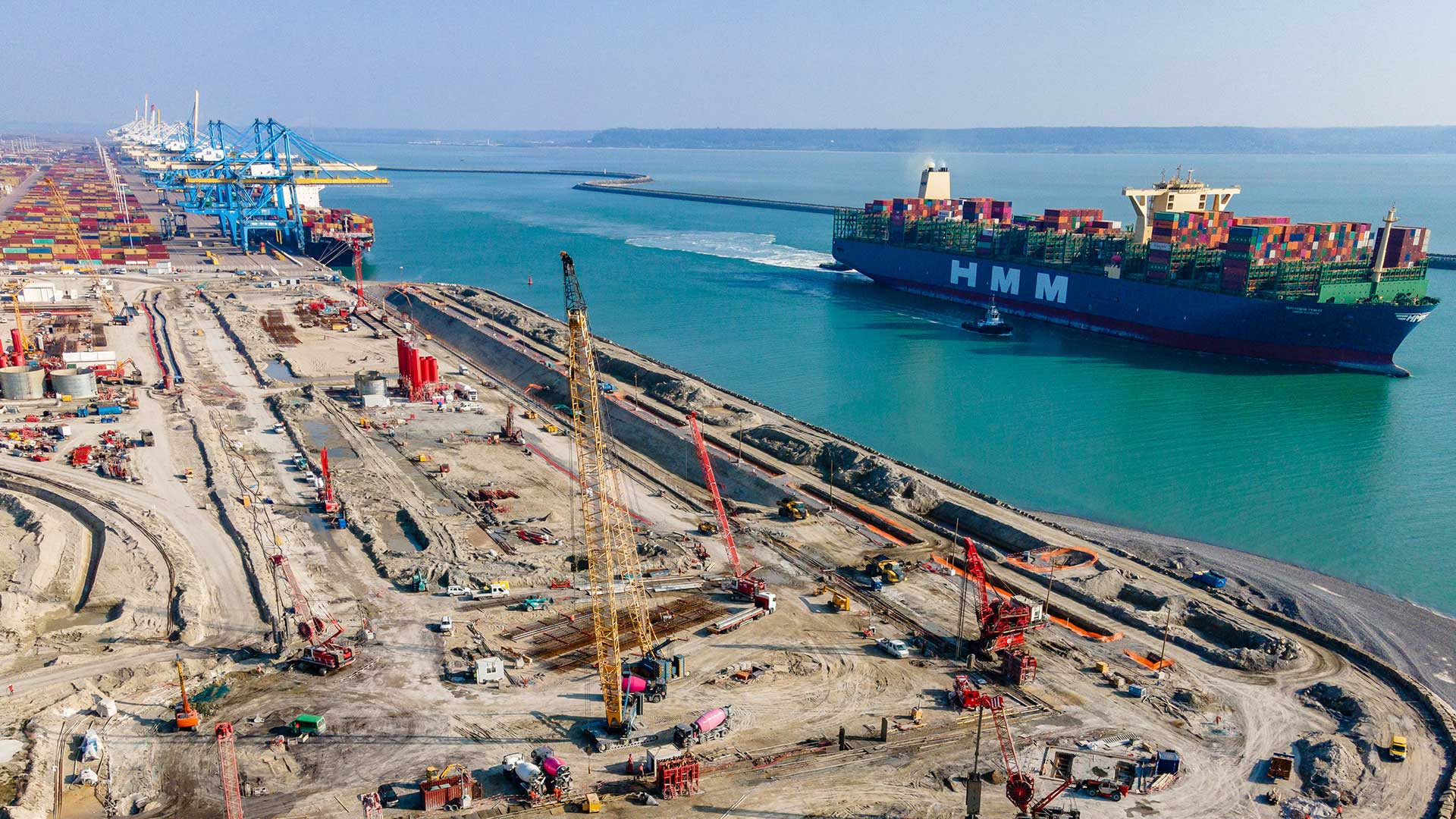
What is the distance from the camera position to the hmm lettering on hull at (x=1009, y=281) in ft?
327

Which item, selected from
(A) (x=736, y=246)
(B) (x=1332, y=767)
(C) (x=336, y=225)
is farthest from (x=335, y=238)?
(B) (x=1332, y=767)

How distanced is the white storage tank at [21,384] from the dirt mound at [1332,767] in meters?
70.6

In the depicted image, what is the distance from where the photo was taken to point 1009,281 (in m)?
Answer: 105

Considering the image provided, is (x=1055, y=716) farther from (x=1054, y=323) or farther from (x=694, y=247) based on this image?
(x=694, y=247)

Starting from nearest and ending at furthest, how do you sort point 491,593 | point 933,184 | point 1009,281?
point 491,593, point 1009,281, point 933,184

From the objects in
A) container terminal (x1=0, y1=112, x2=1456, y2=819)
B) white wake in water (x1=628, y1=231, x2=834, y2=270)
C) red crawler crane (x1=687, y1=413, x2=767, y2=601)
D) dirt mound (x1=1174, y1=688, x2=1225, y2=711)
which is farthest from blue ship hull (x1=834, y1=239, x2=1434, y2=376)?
dirt mound (x1=1174, y1=688, x2=1225, y2=711)

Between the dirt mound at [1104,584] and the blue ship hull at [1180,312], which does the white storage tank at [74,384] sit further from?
the blue ship hull at [1180,312]

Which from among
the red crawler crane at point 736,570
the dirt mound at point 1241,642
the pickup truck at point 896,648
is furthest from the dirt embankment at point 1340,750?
the red crawler crane at point 736,570

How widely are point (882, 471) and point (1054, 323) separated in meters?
60.2

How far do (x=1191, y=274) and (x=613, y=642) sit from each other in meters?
78.2

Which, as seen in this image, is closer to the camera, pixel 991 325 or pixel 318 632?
pixel 318 632

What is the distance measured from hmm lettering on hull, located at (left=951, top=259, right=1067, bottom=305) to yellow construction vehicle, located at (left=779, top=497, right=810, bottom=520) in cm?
6363

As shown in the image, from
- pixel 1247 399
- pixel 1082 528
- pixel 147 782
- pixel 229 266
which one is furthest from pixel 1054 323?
pixel 229 266

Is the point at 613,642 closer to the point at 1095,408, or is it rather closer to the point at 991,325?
the point at 1095,408
